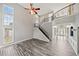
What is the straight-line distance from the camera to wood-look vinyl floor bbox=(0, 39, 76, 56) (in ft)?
10.9

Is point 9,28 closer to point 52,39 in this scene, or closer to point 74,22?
point 52,39

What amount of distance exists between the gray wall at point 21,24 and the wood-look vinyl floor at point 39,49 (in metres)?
0.23

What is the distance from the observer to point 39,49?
3621mm

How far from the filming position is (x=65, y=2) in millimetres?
3068

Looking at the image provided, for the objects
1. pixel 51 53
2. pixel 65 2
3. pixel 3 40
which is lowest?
pixel 51 53

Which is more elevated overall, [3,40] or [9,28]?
[9,28]

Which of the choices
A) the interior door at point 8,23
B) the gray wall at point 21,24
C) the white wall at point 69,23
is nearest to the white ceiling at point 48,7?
the white wall at point 69,23

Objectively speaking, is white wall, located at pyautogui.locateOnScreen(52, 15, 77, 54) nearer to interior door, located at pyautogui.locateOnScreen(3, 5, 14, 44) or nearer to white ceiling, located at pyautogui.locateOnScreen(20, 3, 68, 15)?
white ceiling, located at pyautogui.locateOnScreen(20, 3, 68, 15)

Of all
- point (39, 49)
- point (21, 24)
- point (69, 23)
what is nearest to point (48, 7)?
point (69, 23)

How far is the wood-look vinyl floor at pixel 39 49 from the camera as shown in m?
3.31

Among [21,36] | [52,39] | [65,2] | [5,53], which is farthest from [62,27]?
[5,53]

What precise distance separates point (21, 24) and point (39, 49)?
126 centimetres

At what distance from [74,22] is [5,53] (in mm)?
2180

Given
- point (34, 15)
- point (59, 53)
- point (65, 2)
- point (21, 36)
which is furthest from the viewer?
point (21, 36)
